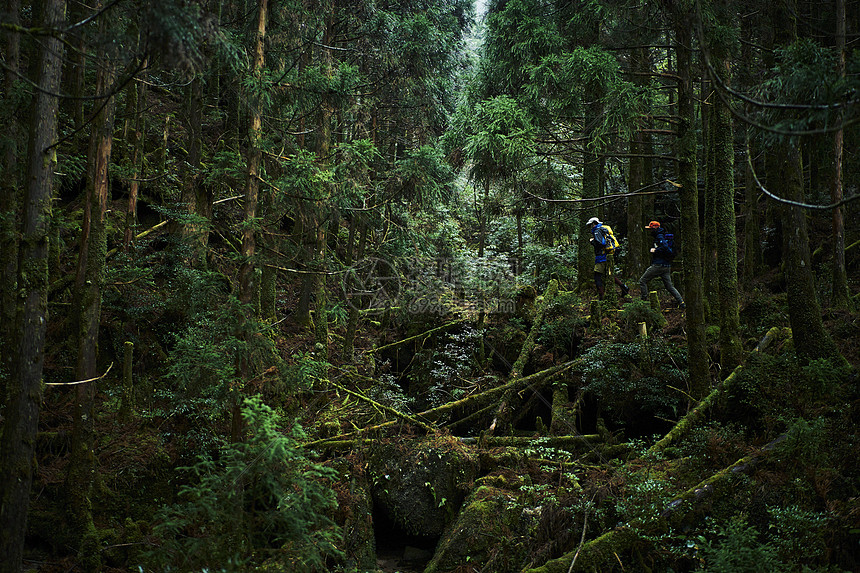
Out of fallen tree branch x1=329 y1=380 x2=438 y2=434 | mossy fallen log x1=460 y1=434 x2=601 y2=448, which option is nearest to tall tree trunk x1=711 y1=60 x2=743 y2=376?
mossy fallen log x1=460 y1=434 x2=601 y2=448

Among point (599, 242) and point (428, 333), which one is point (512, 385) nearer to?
point (428, 333)

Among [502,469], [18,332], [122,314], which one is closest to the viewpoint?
[18,332]

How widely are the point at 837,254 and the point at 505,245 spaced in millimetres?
11271

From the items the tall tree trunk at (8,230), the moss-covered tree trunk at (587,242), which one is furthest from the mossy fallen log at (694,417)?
the tall tree trunk at (8,230)

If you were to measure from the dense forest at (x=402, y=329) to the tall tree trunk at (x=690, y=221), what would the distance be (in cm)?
4

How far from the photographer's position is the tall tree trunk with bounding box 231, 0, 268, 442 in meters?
6.25

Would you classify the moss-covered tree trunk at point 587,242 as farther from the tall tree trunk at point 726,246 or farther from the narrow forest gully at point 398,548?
the narrow forest gully at point 398,548

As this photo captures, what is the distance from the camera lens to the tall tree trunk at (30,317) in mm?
5289

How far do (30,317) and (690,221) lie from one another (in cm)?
855

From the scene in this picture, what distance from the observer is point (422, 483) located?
25.8ft

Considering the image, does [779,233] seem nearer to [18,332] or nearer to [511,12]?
[511,12]

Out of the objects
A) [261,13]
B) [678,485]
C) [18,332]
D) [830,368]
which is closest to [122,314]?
[18,332]

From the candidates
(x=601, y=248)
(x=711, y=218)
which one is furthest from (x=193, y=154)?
(x=711, y=218)

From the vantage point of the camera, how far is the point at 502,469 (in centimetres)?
793
